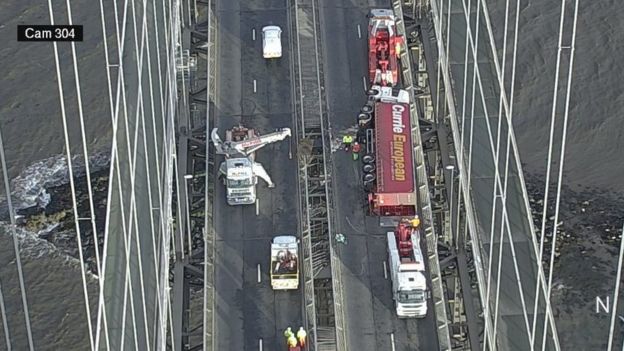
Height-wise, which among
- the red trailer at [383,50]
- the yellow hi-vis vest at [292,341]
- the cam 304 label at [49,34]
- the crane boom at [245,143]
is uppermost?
the cam 304 label at [49,34]

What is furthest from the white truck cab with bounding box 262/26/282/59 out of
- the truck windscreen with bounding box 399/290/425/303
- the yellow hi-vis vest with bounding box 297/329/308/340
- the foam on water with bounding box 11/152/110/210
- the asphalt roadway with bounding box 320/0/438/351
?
the yellow hi-vis vest with bounding box 297/329/308/340

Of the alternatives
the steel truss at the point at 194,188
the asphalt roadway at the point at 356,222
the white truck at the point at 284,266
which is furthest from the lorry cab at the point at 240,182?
the asphalt roadway at the point at 356,222

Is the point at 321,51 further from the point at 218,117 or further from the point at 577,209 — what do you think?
the point at 577,209

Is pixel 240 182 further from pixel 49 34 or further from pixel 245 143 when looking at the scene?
pixel 49 34

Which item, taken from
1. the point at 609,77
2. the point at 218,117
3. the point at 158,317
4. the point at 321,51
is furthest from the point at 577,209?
the point at 158,317

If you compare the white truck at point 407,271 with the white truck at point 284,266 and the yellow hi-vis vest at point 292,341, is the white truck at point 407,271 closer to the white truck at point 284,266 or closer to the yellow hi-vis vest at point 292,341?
the white truck at point 284,266

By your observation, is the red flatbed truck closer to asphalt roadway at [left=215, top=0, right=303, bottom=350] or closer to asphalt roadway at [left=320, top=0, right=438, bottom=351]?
asphalt roadway at [left=320, top=0, right=438, bottom=351]
